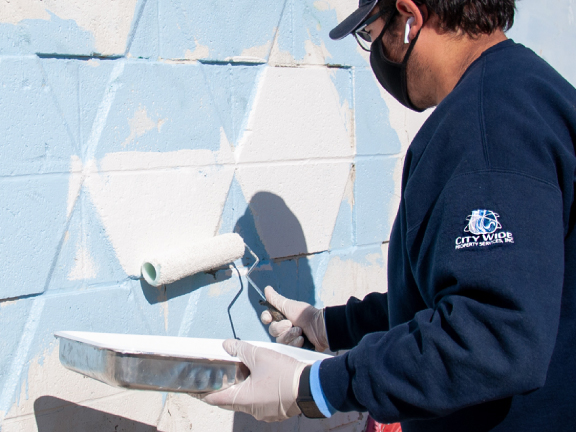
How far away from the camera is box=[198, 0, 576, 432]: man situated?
97cm

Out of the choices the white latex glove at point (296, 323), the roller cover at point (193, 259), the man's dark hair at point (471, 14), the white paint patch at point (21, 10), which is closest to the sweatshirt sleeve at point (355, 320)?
the white latex glove at point (296, 323)

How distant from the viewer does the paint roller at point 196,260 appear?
1.75 meters

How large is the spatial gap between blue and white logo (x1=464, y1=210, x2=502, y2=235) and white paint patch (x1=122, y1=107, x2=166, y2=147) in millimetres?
1176

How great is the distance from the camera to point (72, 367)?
1.36 meters

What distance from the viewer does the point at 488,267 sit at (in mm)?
970

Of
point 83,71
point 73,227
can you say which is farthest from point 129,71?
point 73,227

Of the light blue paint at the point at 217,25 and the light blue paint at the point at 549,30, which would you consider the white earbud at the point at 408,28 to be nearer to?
the light blue paint at the point at 217,25

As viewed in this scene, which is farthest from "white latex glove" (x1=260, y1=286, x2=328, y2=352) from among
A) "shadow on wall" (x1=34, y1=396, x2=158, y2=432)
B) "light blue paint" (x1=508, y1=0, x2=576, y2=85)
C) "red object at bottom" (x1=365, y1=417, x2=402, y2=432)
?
"light blue paint" (x1=508, y1=0, x2=576, y2=85)

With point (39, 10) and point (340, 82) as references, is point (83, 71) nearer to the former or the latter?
point (39, 10)

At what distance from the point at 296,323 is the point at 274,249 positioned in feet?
1.22

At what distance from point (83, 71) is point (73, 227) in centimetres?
49

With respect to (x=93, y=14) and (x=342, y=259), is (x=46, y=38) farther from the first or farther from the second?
(x=342, y=259)

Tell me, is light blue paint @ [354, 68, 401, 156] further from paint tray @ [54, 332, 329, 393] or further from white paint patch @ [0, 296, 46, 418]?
white paint patch @ [0, 296, 46, 418]

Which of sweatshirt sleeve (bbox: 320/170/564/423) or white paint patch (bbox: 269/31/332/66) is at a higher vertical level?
white paint patch (bbox: 269/31/332/66)
